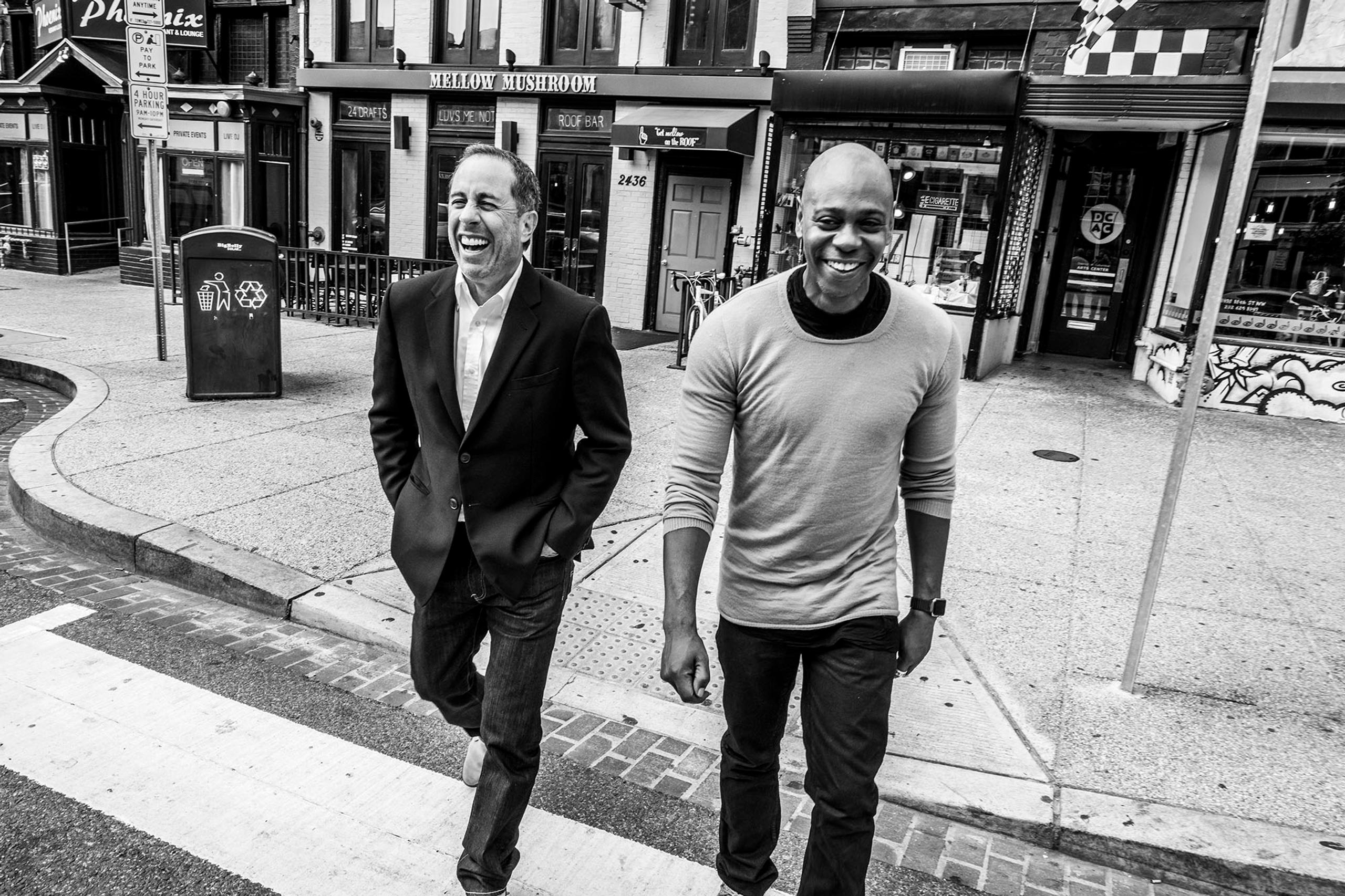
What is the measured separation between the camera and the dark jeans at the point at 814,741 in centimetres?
218

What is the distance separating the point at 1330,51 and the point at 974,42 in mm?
8212

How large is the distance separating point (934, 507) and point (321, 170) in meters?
16.4

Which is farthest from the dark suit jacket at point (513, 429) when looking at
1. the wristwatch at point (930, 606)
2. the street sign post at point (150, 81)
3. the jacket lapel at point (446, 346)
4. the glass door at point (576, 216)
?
the glass door at point (576, 216)

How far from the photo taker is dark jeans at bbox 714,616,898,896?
2178 millimetres

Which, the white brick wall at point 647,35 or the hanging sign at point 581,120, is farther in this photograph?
the hanging sign at point 581,120

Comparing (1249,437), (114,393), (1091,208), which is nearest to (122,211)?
(114,393)

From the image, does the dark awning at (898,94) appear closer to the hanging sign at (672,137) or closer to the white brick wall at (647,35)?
the hanging sign at (672,137)

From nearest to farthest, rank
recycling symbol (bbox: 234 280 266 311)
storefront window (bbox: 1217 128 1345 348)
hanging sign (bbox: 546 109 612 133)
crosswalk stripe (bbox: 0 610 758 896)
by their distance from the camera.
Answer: crosswalk stripe (bbox: 0 610 758 896) → recycling symbol (bbox: 234 280 266 311) → storefront window (bbox: 1217 128 1345 348) → hanging sign (bbox: 546 109 612 133)

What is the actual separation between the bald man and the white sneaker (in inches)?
44.0

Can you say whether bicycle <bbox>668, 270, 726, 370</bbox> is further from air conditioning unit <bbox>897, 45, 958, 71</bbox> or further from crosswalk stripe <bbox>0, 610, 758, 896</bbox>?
crosswalk stripe <bbox>0, 610, 758, 896</bbox>

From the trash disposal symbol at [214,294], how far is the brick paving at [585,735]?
2.77m

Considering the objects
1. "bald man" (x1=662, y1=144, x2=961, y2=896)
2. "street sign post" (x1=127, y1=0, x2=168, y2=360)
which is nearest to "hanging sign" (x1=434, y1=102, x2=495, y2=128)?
"street sign post" (x1=127, y1=0, x2=168, y2=360)

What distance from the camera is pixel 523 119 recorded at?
14.4 metres

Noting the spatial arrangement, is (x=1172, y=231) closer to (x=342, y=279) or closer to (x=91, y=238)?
(x=342, y=279)
